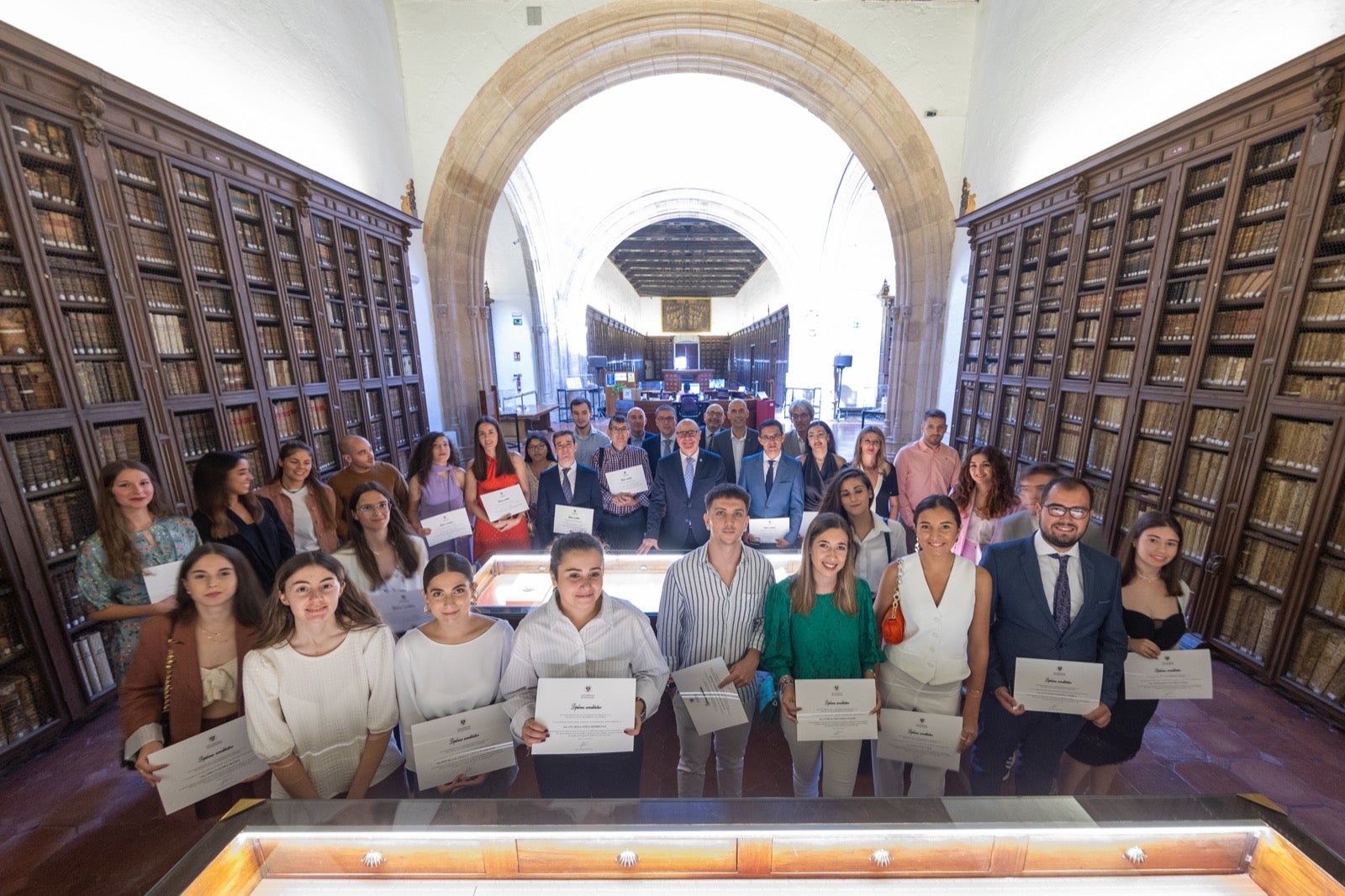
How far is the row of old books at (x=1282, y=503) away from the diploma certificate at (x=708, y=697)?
11.9 ft

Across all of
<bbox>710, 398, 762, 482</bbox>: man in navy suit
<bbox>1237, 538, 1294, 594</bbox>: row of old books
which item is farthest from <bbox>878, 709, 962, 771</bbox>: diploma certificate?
<bbox>1237, 538, 1294, 594</bbox>: row of old books

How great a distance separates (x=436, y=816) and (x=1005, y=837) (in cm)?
124

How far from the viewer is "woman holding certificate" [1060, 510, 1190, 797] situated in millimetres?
1993

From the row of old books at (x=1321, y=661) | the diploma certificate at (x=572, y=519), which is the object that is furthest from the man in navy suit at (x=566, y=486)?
the row of old books at (x=1321, y=661)

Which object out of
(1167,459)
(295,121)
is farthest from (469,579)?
(295,121)

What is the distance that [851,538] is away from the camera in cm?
202

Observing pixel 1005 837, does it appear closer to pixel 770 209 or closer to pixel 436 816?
pixel 436 816

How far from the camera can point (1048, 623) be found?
6.38 ft

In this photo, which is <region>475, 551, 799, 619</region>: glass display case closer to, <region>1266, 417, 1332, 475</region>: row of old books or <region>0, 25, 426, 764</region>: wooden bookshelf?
<region>0, 25, 426, 764</region>: wooden bookshelf

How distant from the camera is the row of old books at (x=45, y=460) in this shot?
272 cm

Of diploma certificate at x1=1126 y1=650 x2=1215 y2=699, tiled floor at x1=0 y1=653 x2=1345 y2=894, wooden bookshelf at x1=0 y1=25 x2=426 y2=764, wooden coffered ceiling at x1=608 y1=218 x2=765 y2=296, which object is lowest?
tiled floor at x1=0 y1=653 x2=1345 y2=894

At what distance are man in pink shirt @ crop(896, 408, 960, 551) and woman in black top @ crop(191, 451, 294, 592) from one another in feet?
13.8

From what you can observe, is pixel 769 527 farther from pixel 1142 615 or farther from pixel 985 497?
pixel 1142 615

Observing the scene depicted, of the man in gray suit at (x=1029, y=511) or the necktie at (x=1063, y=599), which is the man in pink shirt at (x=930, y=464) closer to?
the man in gray suit at (x=1029, y=511)
